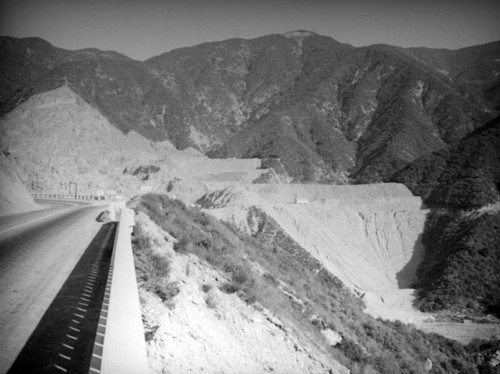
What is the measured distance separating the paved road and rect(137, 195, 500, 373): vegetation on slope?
147 inches

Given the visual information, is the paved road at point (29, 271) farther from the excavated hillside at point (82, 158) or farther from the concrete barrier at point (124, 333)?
the excavated hillside at point (82, 158)

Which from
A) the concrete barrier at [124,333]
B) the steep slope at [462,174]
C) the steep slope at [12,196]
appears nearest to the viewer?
the concrete barrier at [124,333]

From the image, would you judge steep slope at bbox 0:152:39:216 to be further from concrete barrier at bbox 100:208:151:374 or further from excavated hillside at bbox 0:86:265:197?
excavated hillside at bbox 0:86:265:197

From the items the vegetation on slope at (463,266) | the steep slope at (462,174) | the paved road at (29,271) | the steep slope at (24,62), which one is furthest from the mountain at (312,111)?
the paved road at (29,271)

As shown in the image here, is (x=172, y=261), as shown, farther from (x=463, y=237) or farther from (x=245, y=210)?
(x=463, y=237)

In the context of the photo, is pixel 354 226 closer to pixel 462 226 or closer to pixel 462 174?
pixel 462 226

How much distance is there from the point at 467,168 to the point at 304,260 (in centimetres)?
4292

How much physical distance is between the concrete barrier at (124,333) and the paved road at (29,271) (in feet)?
4.67

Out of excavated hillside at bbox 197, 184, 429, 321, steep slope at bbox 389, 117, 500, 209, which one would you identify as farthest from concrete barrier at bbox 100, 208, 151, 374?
steep slope at bbox 389, 117, 500, 209

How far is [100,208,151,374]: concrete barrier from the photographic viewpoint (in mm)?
4043

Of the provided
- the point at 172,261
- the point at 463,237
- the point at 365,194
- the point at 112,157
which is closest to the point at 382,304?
the point at 463,237

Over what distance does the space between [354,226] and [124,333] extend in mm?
58381

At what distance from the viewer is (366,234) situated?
59906 millimetres

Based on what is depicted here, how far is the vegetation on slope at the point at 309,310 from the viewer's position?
1353 centimetres
